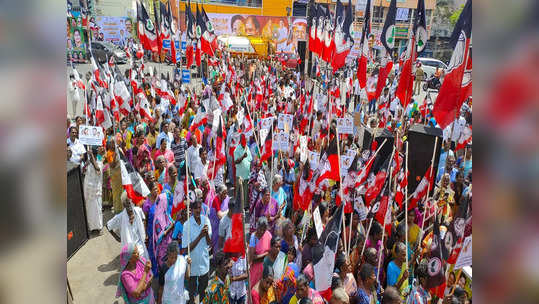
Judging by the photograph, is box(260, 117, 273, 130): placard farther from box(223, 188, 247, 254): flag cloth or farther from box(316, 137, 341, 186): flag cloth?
box(223, 188, 247, 254): flag cloth

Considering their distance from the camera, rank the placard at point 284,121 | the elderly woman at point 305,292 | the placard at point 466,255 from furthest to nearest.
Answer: the placard at point 284,121 → the elderly woman at point 305,292 → the placard at point 466,255

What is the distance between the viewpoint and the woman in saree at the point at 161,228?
193 inches

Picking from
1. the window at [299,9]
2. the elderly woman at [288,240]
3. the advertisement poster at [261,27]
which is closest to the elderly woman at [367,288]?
the elderly woman at [288,240]

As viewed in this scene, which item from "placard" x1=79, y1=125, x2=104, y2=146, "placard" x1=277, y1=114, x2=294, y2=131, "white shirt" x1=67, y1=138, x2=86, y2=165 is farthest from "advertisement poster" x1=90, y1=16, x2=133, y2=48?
"placard" x1=79, y1=125, x2=104, y2=146

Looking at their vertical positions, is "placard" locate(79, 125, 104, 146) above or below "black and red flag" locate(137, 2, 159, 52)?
below

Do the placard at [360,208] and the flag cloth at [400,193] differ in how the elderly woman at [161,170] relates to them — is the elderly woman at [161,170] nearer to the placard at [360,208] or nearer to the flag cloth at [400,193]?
the placard at [360,208]

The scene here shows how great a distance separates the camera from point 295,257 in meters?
4.48

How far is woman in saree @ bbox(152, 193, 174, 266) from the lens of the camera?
16.1 feet

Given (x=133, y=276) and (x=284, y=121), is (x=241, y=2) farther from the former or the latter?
(x=133, y=276)

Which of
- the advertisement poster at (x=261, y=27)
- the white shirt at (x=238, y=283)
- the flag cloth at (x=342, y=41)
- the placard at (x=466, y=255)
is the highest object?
the advertisement poster at (x=261, y=27)

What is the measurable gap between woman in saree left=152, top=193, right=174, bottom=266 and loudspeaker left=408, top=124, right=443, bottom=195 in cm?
455

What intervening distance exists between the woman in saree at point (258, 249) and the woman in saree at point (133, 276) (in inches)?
46.0
